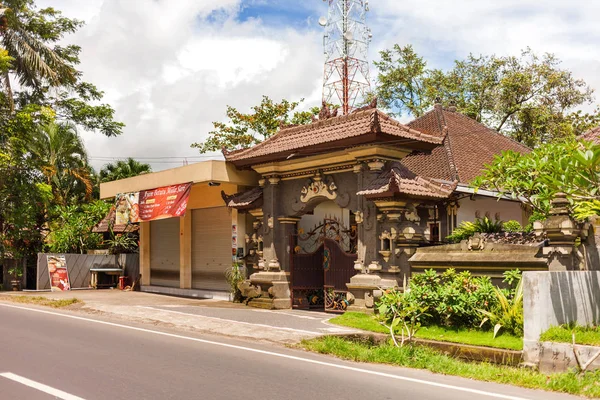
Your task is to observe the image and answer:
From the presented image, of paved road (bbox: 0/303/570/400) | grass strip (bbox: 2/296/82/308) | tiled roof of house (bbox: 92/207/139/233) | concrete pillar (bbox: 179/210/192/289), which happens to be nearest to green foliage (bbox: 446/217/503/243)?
paved road (bbox: 0/303/570/400)

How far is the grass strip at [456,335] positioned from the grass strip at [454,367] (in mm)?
1654

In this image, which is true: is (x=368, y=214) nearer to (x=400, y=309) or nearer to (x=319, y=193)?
(x=319, y=193)

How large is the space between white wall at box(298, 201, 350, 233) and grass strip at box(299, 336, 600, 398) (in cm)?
955

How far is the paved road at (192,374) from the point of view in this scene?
727 cm

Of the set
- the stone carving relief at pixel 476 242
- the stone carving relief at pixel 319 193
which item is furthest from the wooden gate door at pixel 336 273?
the stone carving relief at pixel 476 242

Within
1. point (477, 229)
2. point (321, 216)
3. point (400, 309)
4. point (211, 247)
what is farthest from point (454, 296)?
point (211, 247)

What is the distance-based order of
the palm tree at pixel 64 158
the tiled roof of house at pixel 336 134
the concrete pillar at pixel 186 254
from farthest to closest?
the palm tree at pixel 64 158 → the concrete pillar at pixel 186 254 → the tiled roof of house at pixel 336 134

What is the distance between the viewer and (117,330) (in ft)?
41.9

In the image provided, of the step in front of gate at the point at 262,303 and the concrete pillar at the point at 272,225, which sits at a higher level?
the concrete pillar at the point at 272,225

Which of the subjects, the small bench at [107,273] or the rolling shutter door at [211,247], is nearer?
the rolling shutter door at [211,247]

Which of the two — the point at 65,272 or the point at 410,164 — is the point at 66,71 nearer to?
the point at 65,272

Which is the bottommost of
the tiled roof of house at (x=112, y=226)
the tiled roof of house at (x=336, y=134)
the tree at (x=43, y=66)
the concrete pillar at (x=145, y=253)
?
the concrete pillar at (x=145, y=253)

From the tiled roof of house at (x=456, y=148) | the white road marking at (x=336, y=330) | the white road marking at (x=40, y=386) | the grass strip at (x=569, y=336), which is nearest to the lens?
the white road marking at (x=40, y=386)

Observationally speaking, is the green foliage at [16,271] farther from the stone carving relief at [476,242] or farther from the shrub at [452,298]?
the stone carving relief at [476,242]
